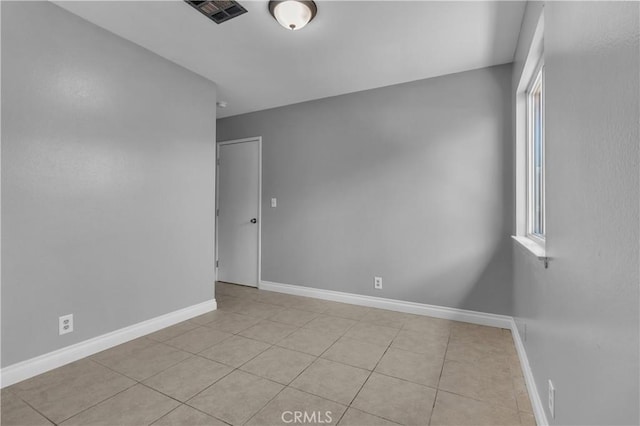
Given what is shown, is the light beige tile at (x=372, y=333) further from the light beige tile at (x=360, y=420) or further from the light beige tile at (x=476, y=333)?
the light beige tile at (x=360, y=420)

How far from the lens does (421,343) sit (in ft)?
8.18

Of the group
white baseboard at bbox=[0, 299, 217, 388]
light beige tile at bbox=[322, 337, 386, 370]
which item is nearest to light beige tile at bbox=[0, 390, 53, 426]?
white baseboard at bbox=[0, 299, 217, 388]

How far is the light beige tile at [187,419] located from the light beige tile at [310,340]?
0.89m

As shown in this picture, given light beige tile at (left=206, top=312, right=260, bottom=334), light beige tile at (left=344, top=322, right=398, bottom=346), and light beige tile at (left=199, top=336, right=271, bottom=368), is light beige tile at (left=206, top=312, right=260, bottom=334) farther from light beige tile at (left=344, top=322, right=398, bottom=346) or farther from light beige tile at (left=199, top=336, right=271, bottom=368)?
light beige tile at (left=344, top=322, right=398, bottom=346)

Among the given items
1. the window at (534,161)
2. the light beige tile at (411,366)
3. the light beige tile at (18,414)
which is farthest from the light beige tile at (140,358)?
the window at (534,161)

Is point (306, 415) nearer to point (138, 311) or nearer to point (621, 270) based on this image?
point (621, 270)

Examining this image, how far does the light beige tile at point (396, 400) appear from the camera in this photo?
63.7 inches

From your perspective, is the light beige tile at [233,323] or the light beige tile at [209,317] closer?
the light beige tile at [233,323]

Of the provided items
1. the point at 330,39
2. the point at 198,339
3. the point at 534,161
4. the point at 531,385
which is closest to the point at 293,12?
the point at 330,39

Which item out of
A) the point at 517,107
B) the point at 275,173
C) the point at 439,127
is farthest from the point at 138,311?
the point at 517,107

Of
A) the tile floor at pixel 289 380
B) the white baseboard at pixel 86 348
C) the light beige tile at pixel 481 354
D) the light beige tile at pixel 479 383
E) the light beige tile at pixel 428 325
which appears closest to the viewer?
the tile floor at pixel 289 380

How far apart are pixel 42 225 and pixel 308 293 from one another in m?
2.67

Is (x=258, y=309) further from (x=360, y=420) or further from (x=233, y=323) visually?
(x=360, y=420)

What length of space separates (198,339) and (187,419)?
1040 millimetres
